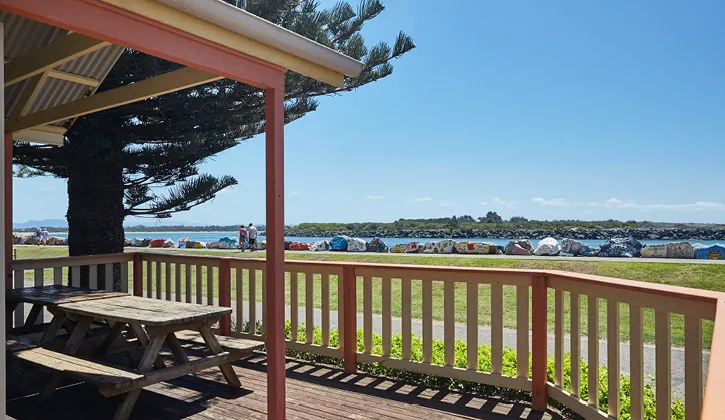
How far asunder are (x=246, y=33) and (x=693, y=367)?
255 cm

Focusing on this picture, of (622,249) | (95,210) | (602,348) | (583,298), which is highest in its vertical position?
(95,210)

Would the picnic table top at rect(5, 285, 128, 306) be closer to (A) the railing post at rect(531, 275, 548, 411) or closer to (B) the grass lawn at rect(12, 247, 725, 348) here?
(A) the railing post at rect(531, 275, 548, 411)

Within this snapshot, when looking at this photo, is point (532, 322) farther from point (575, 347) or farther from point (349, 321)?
point (349, 321)

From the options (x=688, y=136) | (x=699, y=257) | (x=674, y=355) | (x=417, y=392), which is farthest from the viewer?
(x=688, y=136)

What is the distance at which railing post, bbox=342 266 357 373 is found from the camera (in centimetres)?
410

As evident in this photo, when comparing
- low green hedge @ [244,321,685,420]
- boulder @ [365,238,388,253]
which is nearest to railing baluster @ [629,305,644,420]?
low green hedge @ [244,321,685,420]

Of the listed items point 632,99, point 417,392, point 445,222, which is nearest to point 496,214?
point 445,222

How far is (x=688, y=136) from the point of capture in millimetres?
38219

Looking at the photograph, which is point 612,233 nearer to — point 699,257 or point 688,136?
point 688,136

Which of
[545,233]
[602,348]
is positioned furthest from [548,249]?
[545,233]

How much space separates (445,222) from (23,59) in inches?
1512

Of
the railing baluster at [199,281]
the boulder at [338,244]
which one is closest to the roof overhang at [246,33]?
the railing baluster at [199,281]

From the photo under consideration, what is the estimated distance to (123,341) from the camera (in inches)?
155

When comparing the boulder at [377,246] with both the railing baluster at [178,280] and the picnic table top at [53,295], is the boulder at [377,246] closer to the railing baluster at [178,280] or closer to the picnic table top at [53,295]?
the railing baluster at [178,280]
